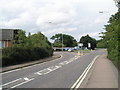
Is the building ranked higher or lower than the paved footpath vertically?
higher

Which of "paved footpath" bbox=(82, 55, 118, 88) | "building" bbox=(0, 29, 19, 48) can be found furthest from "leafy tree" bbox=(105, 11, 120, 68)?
"building" bbox=(0, 29, 19, 48)

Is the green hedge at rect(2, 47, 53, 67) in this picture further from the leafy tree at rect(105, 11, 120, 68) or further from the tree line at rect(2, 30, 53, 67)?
the leafy tree at rect(105, 11, 120, 68)

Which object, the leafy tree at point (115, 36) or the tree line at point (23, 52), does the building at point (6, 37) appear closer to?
the tree line at point (23, 52)

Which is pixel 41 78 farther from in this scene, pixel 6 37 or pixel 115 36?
pixel 6 37

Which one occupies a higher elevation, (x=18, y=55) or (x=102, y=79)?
(x=18, y=55)

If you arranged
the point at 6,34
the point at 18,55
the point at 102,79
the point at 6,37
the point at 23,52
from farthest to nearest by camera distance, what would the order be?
the point at 6,34
the point at 6,37
the point at 23,52
the point at 18,55
the point at 102,79

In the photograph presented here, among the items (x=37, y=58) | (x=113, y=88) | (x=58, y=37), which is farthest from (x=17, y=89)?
(x=58, y=37)

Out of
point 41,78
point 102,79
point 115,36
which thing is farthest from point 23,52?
point 102,79

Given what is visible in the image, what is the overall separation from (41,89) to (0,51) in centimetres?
1890

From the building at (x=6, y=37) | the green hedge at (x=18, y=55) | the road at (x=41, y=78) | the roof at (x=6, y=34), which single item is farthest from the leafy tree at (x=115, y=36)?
the roof at (x=6, y=34)

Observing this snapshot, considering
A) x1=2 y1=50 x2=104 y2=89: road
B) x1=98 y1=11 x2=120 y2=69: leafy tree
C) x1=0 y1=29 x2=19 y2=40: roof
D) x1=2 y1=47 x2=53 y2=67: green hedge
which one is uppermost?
x1=0 y1=29 x2=19 y2=40: roof

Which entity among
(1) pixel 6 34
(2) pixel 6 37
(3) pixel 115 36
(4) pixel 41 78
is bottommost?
(4) pixel 41 78

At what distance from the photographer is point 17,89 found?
11836 millimetres

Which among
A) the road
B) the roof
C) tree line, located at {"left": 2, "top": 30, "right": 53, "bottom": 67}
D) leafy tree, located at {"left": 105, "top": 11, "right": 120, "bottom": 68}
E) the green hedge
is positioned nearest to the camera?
the road
